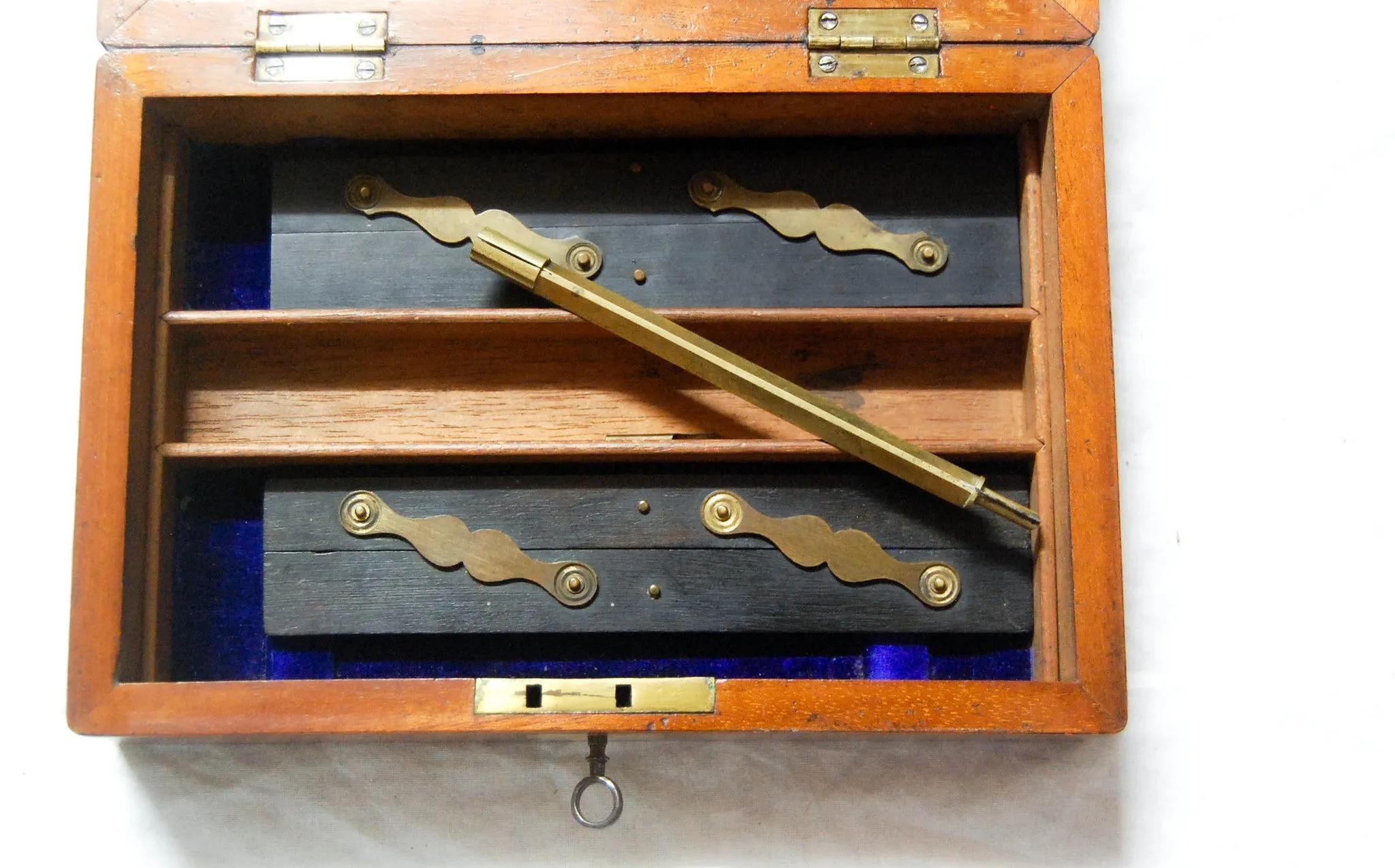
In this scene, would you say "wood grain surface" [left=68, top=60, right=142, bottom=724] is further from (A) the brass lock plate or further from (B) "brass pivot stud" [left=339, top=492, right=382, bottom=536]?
(A) the brass lock plate

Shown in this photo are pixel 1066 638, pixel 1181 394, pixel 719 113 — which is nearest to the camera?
pixel 1066 638

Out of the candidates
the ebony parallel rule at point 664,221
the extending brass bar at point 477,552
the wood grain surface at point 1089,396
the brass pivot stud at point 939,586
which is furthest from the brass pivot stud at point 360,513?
the wood grain surface at point 1089,396

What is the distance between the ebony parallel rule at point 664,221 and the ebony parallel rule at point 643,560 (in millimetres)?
242

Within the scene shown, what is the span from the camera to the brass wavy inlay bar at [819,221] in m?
1.50

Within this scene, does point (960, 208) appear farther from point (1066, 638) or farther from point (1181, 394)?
point (1066, 638)

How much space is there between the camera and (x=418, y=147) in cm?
154

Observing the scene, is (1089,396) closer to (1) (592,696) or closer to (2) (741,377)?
(2) (741,377)

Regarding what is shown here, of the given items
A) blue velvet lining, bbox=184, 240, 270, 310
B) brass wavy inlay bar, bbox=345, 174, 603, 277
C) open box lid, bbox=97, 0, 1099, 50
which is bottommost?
blue velvet lining, bbox=184, 240, 270, 310

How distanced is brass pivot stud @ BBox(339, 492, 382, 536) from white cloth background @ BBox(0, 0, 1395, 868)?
0.97 feet

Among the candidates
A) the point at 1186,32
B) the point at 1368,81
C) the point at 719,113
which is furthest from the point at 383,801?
A: the point at 1368,81

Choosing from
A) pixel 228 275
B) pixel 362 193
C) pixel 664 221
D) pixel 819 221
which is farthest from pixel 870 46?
pixel 228 275

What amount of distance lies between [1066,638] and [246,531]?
105 cm

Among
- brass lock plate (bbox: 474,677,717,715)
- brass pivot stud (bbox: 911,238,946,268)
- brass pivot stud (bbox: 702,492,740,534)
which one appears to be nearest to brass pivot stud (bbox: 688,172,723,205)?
brass pivot stud (bbox: 911,238,946,268)

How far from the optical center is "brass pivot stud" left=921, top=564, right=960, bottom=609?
143 cm
